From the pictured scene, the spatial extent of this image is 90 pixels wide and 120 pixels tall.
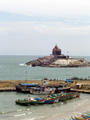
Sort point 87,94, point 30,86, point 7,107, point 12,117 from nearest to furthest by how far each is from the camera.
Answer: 1. point 12,117
2. point 7,107
3. point 87,94
4. point 30,86

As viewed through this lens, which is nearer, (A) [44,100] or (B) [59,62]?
(A) [44,100]

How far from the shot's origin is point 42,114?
48188mm

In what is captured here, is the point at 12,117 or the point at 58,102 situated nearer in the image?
the point at 12,117

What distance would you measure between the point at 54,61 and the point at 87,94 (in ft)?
400

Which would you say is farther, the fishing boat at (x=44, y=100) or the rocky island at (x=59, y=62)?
the rocky island at (x=59, y=62)

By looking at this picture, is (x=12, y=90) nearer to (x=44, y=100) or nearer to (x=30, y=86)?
(x=30, y=86)

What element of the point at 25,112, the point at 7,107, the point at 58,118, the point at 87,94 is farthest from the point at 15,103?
the point at 87,94

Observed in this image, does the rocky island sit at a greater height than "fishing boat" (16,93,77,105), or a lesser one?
greater

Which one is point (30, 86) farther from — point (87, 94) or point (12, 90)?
point (87, 94)

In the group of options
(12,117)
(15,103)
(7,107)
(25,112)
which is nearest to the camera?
(12,117)

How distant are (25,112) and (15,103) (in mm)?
7615

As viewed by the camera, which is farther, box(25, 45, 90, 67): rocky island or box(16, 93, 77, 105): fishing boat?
box(25, 45, 90, 67): rocky island

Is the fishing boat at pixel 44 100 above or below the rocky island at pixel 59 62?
below

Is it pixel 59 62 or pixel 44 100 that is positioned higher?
pixel 59 62
